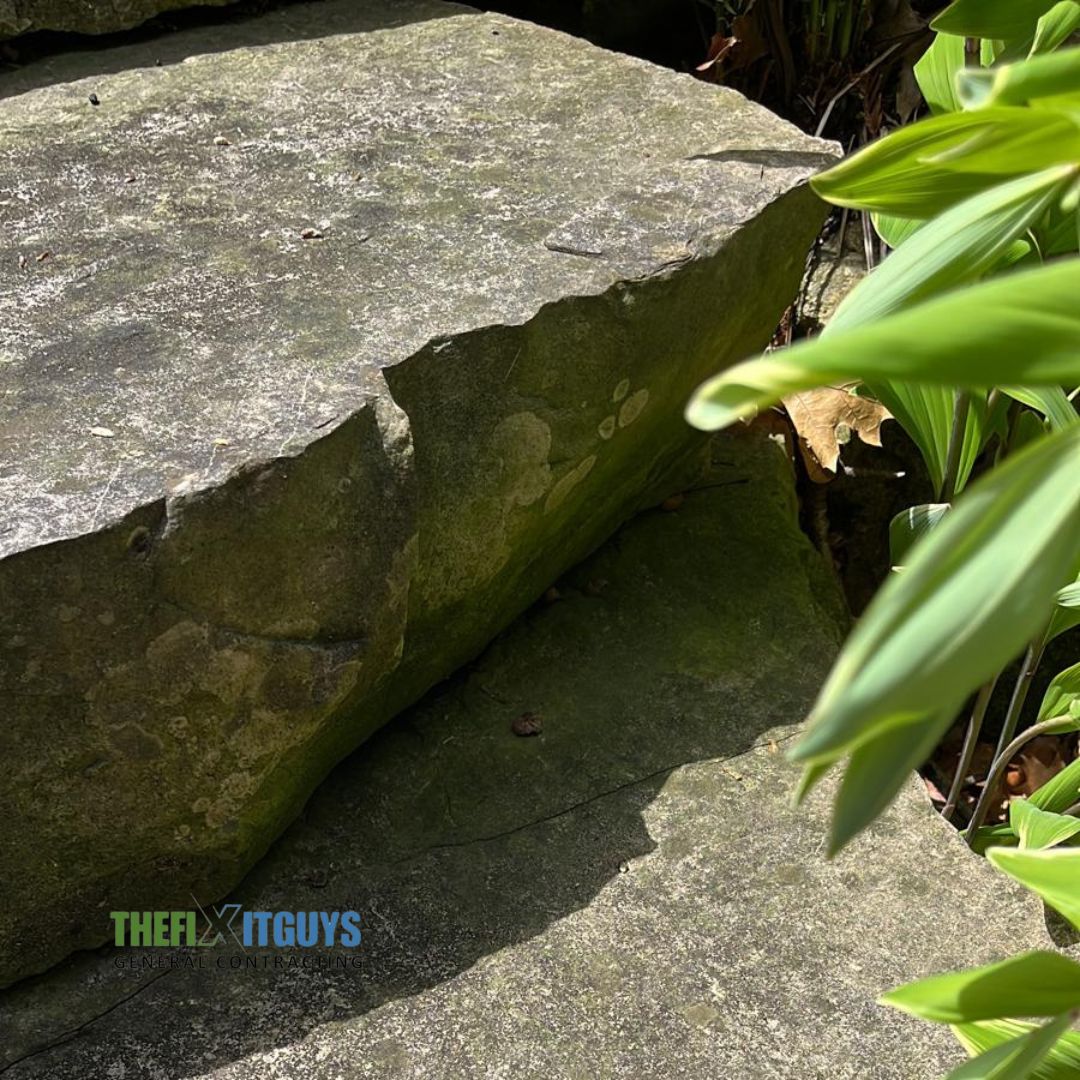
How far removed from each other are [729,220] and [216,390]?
0.70 m

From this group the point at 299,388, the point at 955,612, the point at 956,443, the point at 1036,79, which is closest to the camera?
the point at 955,612

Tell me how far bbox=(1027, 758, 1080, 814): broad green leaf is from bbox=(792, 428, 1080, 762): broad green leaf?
131cm

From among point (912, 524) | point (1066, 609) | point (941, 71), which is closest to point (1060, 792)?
point (1066, 609)

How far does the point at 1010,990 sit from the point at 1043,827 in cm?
97

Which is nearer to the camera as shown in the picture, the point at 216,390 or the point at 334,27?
the point at 216,390

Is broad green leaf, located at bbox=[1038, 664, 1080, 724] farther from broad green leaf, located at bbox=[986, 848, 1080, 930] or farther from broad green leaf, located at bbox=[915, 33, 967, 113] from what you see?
broad green leaf, located at bbox=[986, 848, 1080, 930]

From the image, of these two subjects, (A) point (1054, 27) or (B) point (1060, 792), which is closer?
(A) point (1054, 27)

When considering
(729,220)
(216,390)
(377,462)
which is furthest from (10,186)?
(729,220)

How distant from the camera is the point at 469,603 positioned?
1684mm

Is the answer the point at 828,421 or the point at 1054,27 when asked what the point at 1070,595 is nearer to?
the point at 1054,27

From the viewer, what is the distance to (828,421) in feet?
7.35

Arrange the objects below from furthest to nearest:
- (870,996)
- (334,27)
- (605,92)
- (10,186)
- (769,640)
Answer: (334,27) → (605,92) → (769,640) → (10,186) → (870,996)

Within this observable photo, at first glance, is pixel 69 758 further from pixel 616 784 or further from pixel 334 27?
pixel 334 27

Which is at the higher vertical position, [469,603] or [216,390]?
[216,390]
